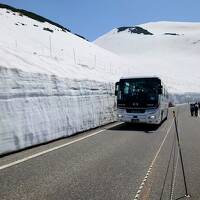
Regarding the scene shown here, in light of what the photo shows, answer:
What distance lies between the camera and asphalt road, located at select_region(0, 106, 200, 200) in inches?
291

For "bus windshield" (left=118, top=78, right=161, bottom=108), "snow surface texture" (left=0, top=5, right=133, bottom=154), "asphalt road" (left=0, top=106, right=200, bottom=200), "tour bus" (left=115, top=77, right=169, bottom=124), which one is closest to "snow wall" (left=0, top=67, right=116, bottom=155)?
"snow surface texture" (left=0, top=5, right=133, bottom=154)

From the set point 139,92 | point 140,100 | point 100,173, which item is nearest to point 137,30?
point 139,92

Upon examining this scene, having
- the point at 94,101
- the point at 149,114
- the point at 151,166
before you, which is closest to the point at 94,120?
the point at 94,101

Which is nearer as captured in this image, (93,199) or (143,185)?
(93,199)

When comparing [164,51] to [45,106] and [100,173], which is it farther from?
[100,173]

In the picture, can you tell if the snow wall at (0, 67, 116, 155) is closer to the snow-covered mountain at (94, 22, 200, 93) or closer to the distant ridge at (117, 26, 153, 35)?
the snow-covered mountain at (94, 22, 200, 93)

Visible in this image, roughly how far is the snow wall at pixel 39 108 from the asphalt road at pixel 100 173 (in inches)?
21.0

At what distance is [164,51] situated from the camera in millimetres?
158500

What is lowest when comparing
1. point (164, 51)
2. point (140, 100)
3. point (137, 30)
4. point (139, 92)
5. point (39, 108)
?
point (39, 108)

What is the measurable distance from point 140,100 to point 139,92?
43 cm

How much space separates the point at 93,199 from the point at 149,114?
51.7 feet

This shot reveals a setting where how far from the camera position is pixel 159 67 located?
121 meters

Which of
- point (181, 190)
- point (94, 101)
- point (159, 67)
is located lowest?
point (181, 190)

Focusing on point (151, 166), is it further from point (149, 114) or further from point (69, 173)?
point (149, 114)
